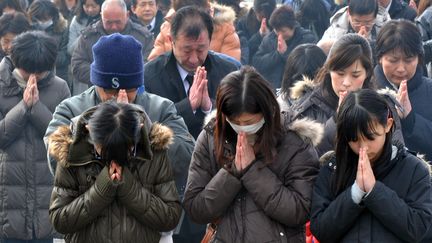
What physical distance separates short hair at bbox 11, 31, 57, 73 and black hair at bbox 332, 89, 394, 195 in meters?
3.39

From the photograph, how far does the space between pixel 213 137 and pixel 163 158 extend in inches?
11.3

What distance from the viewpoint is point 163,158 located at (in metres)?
5.80

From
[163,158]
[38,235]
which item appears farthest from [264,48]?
[163,158]

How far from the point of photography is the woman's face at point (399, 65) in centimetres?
747

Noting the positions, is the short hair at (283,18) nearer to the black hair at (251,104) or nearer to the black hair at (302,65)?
the black hair at (302,65)

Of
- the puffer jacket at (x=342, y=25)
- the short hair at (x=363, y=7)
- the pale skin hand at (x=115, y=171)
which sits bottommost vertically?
the puffer jacket at (x=342, y=25)


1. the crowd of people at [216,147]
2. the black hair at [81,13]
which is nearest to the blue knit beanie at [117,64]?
the crowd of people at [216,147]

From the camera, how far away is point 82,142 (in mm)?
5664

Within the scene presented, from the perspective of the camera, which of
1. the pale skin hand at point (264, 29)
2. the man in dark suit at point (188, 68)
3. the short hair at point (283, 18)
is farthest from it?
the pale skin hand at point (264, 29)

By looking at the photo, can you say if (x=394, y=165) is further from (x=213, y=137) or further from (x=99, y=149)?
(x=99, y=149)

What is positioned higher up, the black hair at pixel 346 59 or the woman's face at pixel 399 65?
the black hair at pixel 346 59

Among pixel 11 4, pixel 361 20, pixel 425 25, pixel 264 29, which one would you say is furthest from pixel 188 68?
pixel 264 29

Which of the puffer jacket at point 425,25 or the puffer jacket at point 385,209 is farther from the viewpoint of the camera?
the puffer jacket at point 425,25

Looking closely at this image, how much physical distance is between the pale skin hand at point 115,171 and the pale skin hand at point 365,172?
120 centimetres
